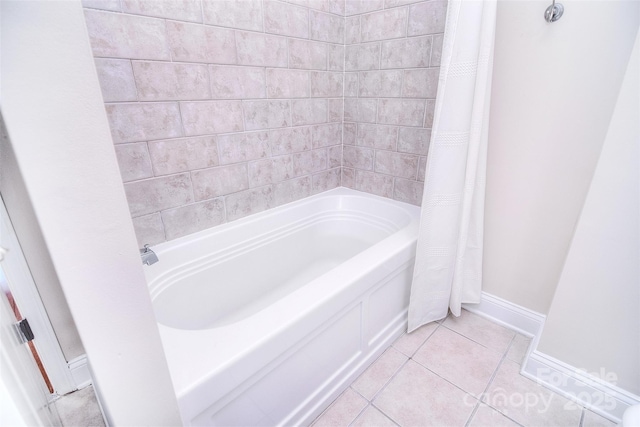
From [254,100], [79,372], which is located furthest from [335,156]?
[79,372]

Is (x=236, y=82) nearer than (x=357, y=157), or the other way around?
(x=236, y=82)

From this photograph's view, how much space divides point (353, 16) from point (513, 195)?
4.67 feet

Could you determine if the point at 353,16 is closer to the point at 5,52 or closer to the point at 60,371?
the point at 5,52

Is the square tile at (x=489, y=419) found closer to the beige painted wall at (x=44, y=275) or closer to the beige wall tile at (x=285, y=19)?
the beige painted wall at (x=44, y=275)

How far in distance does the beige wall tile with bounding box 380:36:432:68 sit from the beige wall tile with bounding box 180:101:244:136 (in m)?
0.93

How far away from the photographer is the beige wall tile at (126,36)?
3.82 ft

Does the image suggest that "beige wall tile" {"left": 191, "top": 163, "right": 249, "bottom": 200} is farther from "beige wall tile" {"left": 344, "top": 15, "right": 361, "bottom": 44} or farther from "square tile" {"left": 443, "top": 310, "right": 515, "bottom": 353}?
"square tile" {"left": 443, "top": 310, "right": 515, "bottom": 353}

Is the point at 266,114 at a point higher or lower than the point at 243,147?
higher

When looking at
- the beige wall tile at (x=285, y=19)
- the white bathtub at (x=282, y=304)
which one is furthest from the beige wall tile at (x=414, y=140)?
the beige wall tile at (x=285, y=19)

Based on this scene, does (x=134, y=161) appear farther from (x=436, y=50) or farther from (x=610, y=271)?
(x=610, y=271)

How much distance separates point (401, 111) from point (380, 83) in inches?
8.9

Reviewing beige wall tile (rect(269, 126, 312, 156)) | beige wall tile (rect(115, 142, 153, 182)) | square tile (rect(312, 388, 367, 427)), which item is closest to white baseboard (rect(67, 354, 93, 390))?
beige wall tile (rect(115, 142, 153, 182))

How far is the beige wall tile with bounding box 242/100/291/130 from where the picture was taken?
5.49 feet

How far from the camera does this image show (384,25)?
1830 mm
